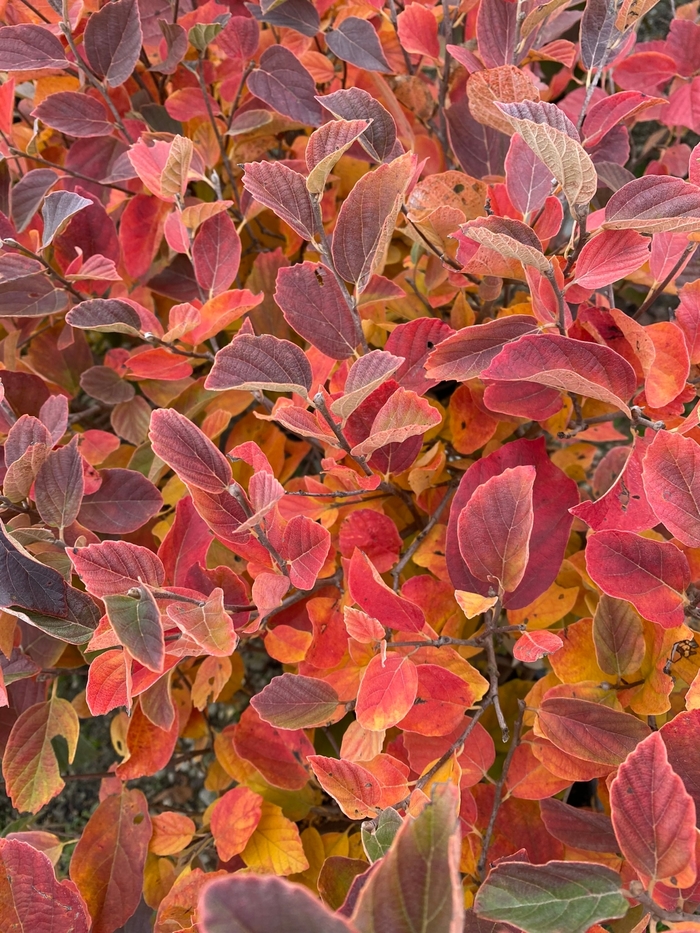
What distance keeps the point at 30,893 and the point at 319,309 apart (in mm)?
550

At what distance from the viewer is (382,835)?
0.50 meters

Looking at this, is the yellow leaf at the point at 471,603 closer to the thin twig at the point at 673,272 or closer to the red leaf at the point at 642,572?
the red leaf at the point at 642,572

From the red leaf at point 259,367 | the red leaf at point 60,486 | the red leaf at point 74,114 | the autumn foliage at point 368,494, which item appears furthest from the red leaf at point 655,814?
the red leaf at point 74,114

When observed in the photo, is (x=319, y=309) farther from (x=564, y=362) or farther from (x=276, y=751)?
(x=276, y=751)

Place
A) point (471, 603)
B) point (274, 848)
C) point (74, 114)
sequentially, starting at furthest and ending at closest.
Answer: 1. point (74, 114)
2. point (274, 848)
3. point (471, 603)

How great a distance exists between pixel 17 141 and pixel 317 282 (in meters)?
0.70

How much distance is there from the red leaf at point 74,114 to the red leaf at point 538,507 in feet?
2.06

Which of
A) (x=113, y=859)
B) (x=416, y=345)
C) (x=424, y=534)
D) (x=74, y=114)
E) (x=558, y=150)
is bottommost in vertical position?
(x=113, y=859)

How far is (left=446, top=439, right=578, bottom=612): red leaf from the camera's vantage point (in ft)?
2.27

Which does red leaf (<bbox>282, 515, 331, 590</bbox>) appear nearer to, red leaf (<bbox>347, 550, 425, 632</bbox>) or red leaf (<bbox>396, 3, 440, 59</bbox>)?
red leaf (<bbox>347, 550, 425, 632</bbox>)

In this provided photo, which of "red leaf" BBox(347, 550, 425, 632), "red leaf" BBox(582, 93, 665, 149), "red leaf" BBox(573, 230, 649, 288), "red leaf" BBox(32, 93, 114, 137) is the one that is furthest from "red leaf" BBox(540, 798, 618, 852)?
"red leaf" BBox(32, 93, 114, 137)

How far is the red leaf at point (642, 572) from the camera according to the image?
0.59 m

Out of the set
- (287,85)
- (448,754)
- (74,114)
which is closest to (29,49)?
(74,114)

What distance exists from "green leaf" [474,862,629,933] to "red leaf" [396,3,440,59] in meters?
0.85
